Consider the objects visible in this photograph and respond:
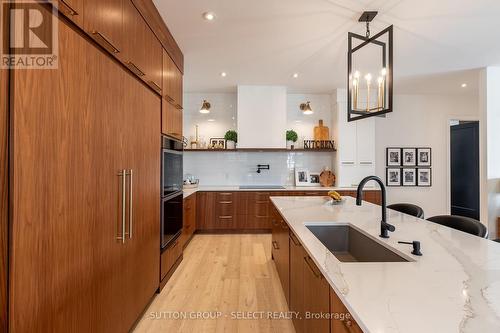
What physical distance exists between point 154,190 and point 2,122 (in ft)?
4.94

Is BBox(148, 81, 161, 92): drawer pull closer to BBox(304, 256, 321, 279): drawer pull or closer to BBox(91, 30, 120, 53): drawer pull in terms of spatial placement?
BBox(91, 30, 120, 53): drawer pull

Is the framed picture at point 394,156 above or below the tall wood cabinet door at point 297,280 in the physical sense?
above

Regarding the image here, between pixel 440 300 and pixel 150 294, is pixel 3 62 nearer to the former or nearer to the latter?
pixel 440 300

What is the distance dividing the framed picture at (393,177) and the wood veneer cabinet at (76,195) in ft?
16.0

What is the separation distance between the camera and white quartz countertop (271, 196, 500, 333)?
694mm

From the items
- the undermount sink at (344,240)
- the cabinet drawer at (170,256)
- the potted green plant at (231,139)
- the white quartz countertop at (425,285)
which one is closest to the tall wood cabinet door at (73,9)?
the white quartz countertop at (425,285)

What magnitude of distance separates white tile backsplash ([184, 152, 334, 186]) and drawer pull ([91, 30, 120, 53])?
12.0 ft

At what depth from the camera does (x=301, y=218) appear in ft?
6.54

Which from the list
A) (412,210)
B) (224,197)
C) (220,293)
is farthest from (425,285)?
(224,197)

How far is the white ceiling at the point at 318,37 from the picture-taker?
7.60ft

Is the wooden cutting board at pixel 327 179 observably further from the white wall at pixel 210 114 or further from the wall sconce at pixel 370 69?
the white wall at pixel 210 114

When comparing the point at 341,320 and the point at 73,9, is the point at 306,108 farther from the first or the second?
the point at 341,320

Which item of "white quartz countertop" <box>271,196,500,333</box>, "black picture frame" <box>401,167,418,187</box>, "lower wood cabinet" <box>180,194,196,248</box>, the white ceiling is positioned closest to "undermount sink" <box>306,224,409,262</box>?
"white quartz countertop" <box>271,196,500,333</box>

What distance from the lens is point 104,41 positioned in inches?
58.5
